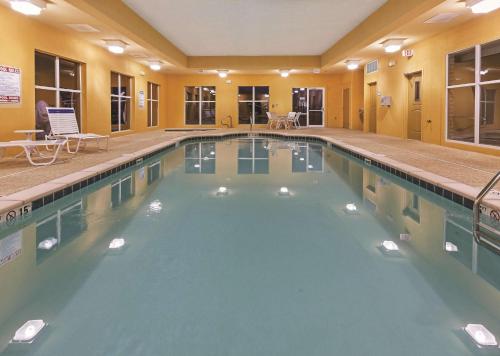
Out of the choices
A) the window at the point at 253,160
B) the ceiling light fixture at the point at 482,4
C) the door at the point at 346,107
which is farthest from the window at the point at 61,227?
the door at the point at 346,107

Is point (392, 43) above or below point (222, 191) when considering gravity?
above

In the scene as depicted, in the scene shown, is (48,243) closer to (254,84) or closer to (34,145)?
(34,145)

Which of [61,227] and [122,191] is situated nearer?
[61,227]

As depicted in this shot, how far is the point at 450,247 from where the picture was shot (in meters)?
3.04

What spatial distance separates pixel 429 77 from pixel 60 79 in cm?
769

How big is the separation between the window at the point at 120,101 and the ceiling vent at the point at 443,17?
821cm

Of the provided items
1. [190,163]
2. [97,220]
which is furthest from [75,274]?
[190,163]

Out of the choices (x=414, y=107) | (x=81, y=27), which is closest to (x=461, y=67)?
(x=414, y=107)

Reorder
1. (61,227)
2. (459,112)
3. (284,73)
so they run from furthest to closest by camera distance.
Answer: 1. (284,73)
2. (459,112)
3. (61,227)

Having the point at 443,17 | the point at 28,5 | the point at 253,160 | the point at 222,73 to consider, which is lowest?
the point at 253,160

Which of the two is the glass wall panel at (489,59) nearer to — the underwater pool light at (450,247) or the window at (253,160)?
the window at (253,160)

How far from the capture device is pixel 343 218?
3857 millimetres

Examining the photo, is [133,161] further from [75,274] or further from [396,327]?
[396,327]

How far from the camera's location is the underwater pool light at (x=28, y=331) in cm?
174
